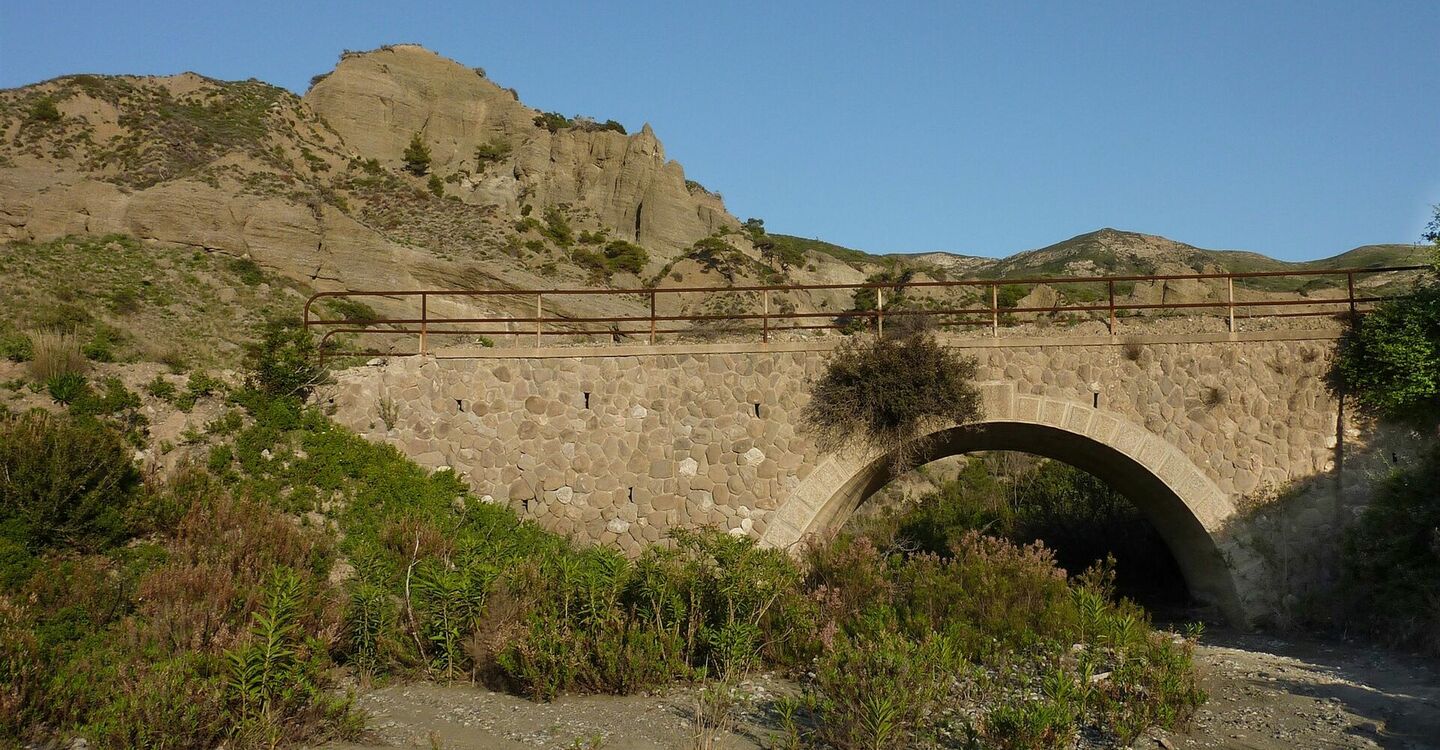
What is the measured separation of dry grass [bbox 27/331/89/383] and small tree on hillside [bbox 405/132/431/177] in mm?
40768

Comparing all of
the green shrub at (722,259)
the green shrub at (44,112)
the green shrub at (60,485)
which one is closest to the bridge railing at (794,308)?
the green shrub at (722,259)

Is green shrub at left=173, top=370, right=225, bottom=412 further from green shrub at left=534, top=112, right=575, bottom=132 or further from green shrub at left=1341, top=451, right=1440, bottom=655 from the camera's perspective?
green shrub at left=534, top=112, right=575, bottom=132

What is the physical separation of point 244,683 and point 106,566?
5.00 metres

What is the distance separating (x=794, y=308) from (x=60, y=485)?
26.3m

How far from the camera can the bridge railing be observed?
1406 centimetres

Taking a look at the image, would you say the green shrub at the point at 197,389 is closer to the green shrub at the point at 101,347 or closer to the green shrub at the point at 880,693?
the green shrub at the point at 101,347

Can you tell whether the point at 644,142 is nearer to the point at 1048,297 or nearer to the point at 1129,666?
the point at 1048,297

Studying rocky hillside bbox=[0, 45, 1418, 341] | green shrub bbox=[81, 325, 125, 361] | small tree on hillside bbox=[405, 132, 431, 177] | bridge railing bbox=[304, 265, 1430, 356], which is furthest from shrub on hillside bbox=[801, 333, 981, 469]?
small tree on hillside bbox=[405, 132, 431, 177]

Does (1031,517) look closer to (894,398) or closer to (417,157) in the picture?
(894,398)

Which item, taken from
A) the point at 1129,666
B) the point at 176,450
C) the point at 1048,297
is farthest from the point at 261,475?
the point at 1048,297

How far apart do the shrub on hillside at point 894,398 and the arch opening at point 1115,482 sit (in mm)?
306

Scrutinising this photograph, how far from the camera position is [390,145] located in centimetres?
5341

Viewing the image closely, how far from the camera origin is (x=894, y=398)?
1358 cm

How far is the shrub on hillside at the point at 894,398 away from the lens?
44.8ft
